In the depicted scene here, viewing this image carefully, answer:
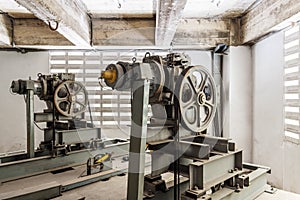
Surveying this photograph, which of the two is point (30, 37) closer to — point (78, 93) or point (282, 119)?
point (78, 93)

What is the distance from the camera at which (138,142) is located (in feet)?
4.18

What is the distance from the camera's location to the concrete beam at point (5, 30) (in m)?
3.35

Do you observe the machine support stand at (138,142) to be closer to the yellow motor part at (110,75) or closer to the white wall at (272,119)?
the yellow motor part at (110,75)

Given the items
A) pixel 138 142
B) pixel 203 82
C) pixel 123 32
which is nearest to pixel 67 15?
pixel 123 32

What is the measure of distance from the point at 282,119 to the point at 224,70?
4.09ft

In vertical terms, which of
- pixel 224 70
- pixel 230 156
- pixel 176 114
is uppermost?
pixel 224 70

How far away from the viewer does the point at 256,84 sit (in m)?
3.44

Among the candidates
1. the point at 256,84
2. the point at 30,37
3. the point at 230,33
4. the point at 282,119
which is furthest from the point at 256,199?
the point at 30,37

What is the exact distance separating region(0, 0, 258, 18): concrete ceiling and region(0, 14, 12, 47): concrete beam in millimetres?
134

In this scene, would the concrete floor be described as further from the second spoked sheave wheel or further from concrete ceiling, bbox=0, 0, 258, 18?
concrete ceiling, bbox=0, 0, 258, 18

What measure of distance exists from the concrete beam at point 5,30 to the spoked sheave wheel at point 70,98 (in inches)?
48.9

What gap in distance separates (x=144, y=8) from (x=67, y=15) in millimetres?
1038

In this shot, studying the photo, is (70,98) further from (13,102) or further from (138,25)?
(13,102)

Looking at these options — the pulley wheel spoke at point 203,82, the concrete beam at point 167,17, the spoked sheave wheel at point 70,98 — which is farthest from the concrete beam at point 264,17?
the spoked sheave wheel at point 70,98
